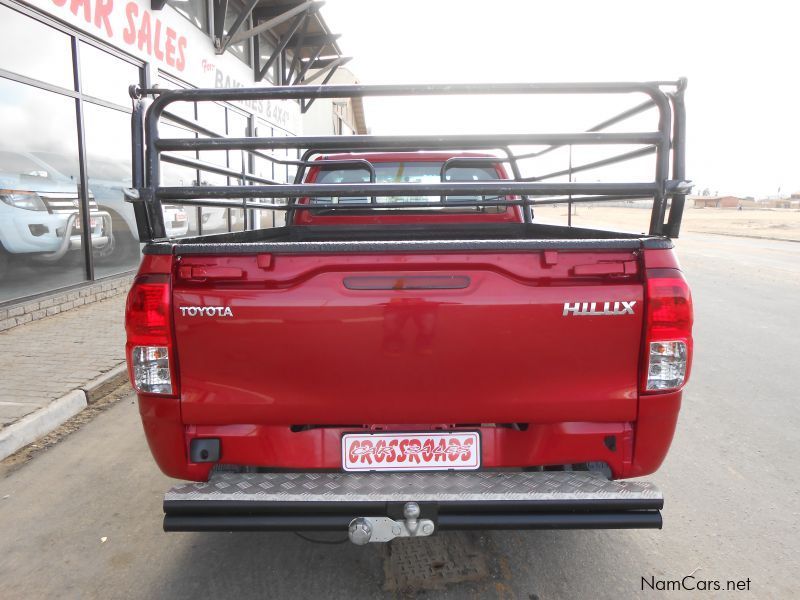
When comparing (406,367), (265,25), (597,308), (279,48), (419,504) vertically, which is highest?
(279,48)

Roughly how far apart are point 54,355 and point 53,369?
534mm

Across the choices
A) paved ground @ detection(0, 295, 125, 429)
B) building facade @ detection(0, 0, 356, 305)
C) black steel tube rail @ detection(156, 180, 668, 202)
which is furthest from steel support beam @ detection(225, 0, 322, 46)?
black steel tube rail @ detection(156, 180, 668, 202)

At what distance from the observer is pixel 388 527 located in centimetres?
209

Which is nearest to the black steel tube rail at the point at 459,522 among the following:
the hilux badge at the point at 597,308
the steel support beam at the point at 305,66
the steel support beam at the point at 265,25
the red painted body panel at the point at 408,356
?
the red painted body panel at the point at 408,356

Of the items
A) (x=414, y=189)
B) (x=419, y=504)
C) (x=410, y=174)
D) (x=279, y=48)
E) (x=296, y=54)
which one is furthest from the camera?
(x=296, y=54)

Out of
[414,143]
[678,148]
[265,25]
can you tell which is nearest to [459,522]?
[414,143]

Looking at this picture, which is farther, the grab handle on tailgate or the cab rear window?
the cab rear window

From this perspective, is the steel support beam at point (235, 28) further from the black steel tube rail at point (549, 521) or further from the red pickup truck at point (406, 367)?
the black steel tube rail at point (549, 521)

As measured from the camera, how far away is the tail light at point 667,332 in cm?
206

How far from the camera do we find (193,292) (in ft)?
6.81

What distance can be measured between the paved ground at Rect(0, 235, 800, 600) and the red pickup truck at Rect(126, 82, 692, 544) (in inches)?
21.3

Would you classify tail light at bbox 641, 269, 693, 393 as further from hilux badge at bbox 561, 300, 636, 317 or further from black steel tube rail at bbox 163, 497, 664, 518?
black steel tube rail at bbox 163, 497, 664, 518

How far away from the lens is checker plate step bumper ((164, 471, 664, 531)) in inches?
81.8

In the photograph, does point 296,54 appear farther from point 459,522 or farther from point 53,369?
point 459,522
